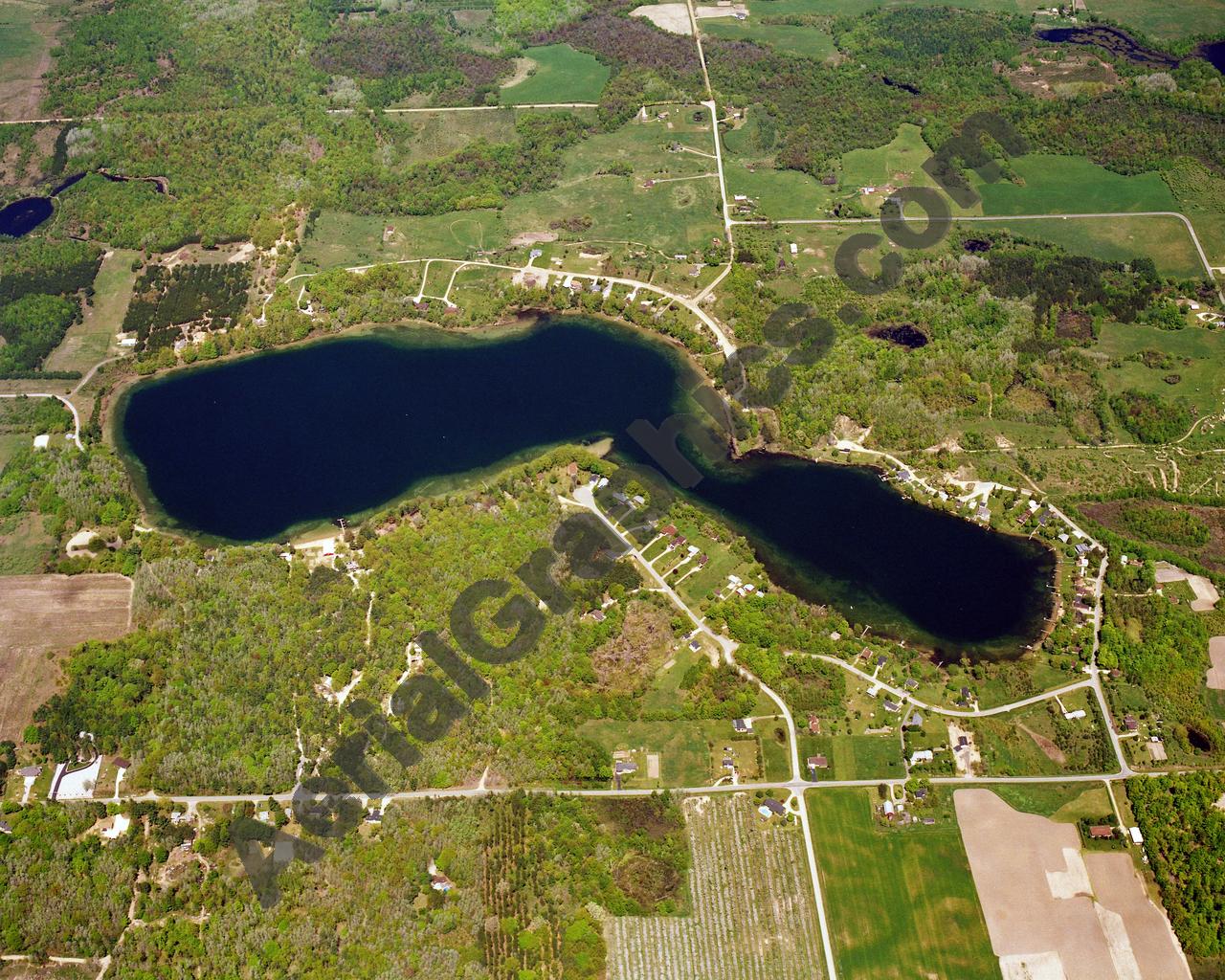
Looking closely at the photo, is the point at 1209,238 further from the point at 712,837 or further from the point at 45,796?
the point at 45,796

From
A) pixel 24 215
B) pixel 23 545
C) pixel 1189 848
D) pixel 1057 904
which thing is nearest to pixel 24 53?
pixel 24 215

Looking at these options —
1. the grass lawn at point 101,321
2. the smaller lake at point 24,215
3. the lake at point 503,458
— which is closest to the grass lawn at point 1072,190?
the lake at point 503,458

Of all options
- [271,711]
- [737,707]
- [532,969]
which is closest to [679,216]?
[737,707]

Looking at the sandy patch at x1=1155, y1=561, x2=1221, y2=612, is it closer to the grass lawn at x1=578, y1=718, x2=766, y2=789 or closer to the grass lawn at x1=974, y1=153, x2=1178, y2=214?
the grass lawn at x1=578, y1=718, x2=766, y2=789

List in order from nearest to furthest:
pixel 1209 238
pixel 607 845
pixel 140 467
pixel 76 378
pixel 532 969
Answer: pixel 532 969, pixel 607 845, pixel 140 467, pixel 76 378, pixel 1209 238

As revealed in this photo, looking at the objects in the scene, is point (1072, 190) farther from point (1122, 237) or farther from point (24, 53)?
point (24, 53)

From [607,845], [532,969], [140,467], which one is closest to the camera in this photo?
[532,969]

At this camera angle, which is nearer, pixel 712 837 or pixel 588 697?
pixel 712 837
